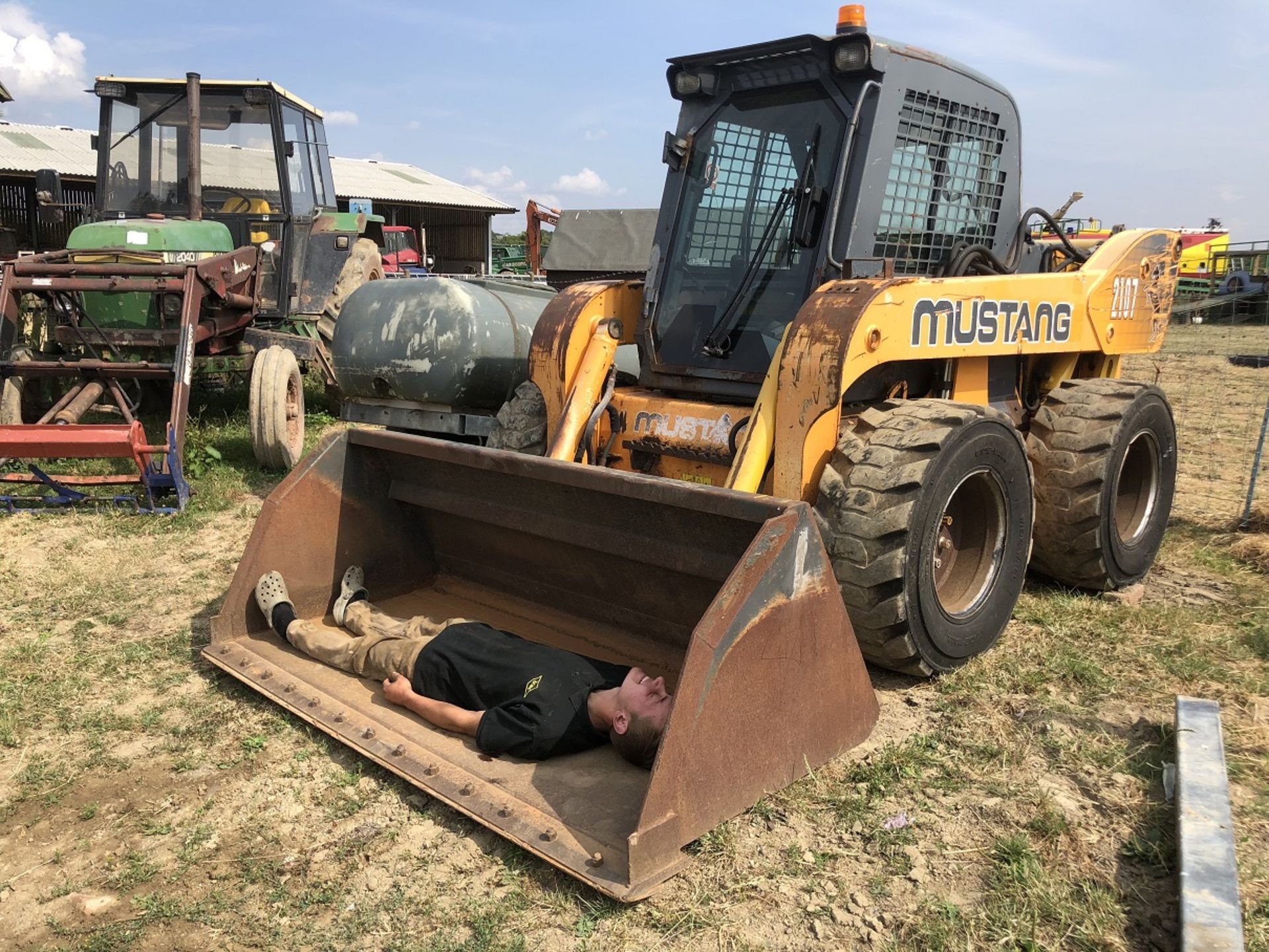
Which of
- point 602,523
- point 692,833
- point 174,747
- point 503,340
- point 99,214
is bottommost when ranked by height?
point 174,747

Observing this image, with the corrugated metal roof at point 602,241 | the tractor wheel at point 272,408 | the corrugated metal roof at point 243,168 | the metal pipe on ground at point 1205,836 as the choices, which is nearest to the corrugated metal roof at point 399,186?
the corrugated metal roof at point 243,168

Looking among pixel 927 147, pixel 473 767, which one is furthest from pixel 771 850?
pixel 927 147

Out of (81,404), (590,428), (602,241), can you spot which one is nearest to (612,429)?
(590,428)

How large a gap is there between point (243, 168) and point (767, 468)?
6792 mm

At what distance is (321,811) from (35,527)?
3.94 m

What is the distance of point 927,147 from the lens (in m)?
4.45

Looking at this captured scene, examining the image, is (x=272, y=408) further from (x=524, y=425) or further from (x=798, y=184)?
(x=798, y=184)

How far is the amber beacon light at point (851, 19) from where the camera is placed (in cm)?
409

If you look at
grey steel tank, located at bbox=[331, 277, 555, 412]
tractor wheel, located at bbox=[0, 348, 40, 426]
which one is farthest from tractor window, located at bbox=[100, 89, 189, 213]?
grey steel tank, located at bbox=[331, 277, 555, 412]

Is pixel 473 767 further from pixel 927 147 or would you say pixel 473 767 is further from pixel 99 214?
pixel 99 214

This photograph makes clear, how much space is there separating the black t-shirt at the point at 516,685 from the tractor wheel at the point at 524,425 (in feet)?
3.80

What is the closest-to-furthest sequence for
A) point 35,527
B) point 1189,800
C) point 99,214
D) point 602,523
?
1. point 1189,800
2. point 602,523
3. point 35,527
4. point 99,214

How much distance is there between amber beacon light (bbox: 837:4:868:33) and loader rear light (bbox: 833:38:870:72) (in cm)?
9

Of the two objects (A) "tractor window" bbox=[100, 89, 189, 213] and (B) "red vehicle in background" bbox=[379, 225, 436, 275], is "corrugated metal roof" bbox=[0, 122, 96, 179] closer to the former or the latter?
(B) "red vehicle in background" bbox=[379, 225, 436, 275]
